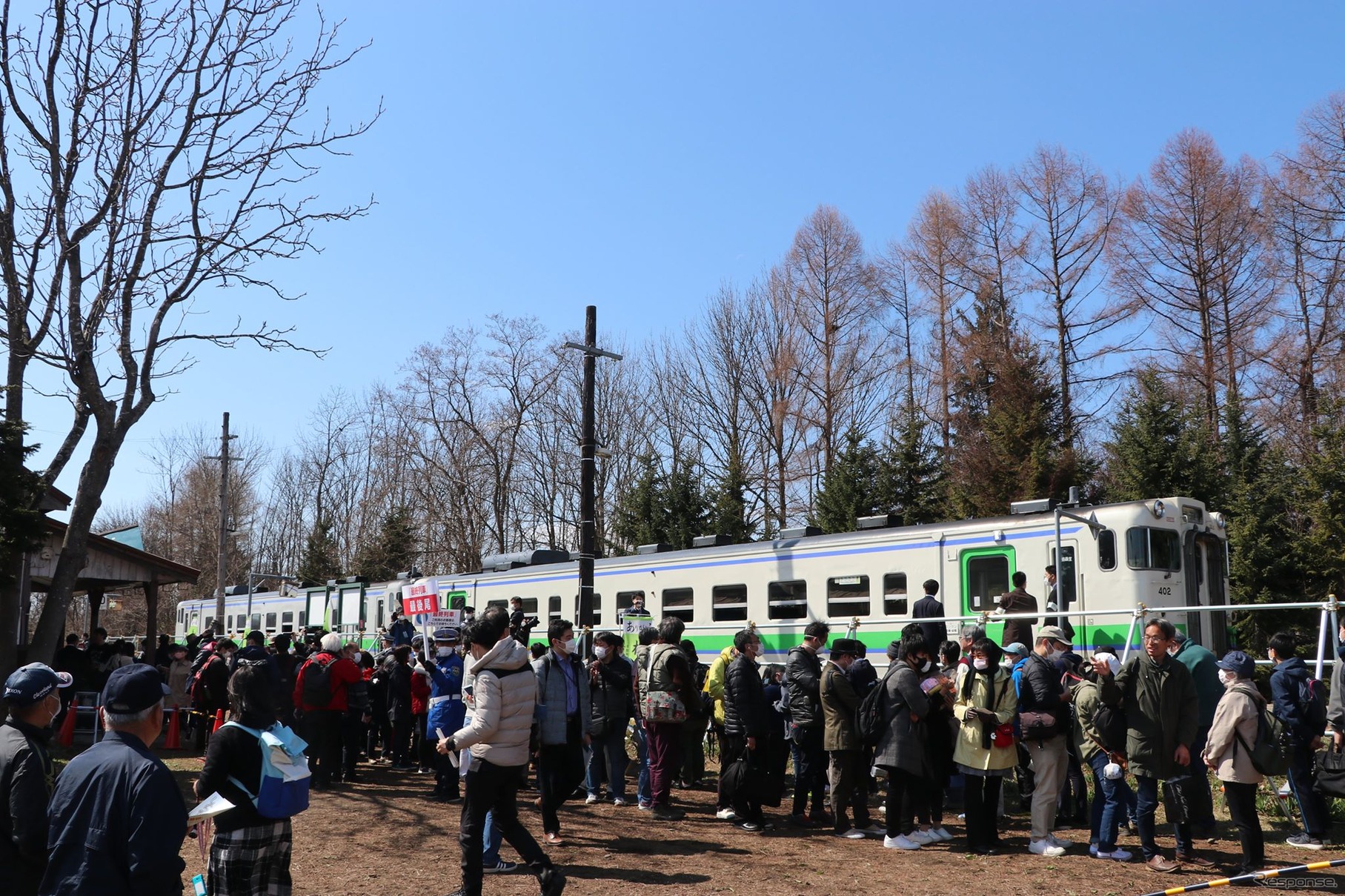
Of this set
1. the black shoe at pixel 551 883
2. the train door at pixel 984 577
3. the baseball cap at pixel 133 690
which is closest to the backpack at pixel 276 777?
the baseball cap at pixel 133 690

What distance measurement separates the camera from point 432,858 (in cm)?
893

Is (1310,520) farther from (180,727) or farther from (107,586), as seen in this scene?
(107,586)

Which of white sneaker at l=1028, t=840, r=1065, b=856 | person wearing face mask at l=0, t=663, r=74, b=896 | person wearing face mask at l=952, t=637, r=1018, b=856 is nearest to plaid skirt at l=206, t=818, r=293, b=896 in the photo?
person wearing face mask at l=0, t=663, r=74, b=896

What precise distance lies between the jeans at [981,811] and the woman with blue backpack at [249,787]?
240 inches

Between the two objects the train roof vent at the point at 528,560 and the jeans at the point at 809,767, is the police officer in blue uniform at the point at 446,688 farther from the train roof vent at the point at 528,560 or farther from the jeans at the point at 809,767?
the train roof vent at the point at 528,560

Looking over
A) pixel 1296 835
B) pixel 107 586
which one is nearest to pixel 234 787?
pixel 1296 835

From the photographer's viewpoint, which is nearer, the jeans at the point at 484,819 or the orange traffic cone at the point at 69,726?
the jeans at the point at 484,819

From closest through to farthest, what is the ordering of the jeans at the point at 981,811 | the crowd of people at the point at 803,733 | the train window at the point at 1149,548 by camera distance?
the crowd of people at the point at 803,733, the jeans at the point at 981,811, the train window at the point at 1149,548

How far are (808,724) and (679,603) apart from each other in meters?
10.5

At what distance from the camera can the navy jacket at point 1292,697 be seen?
9.46 m

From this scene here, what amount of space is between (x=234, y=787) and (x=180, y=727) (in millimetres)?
14132

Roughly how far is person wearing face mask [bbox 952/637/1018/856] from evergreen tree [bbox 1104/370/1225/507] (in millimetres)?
18144

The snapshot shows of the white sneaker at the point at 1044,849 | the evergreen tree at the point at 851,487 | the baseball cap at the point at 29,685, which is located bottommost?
the white sneaker at the point at 1044,849

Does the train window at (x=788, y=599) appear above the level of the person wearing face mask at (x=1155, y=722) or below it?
above
